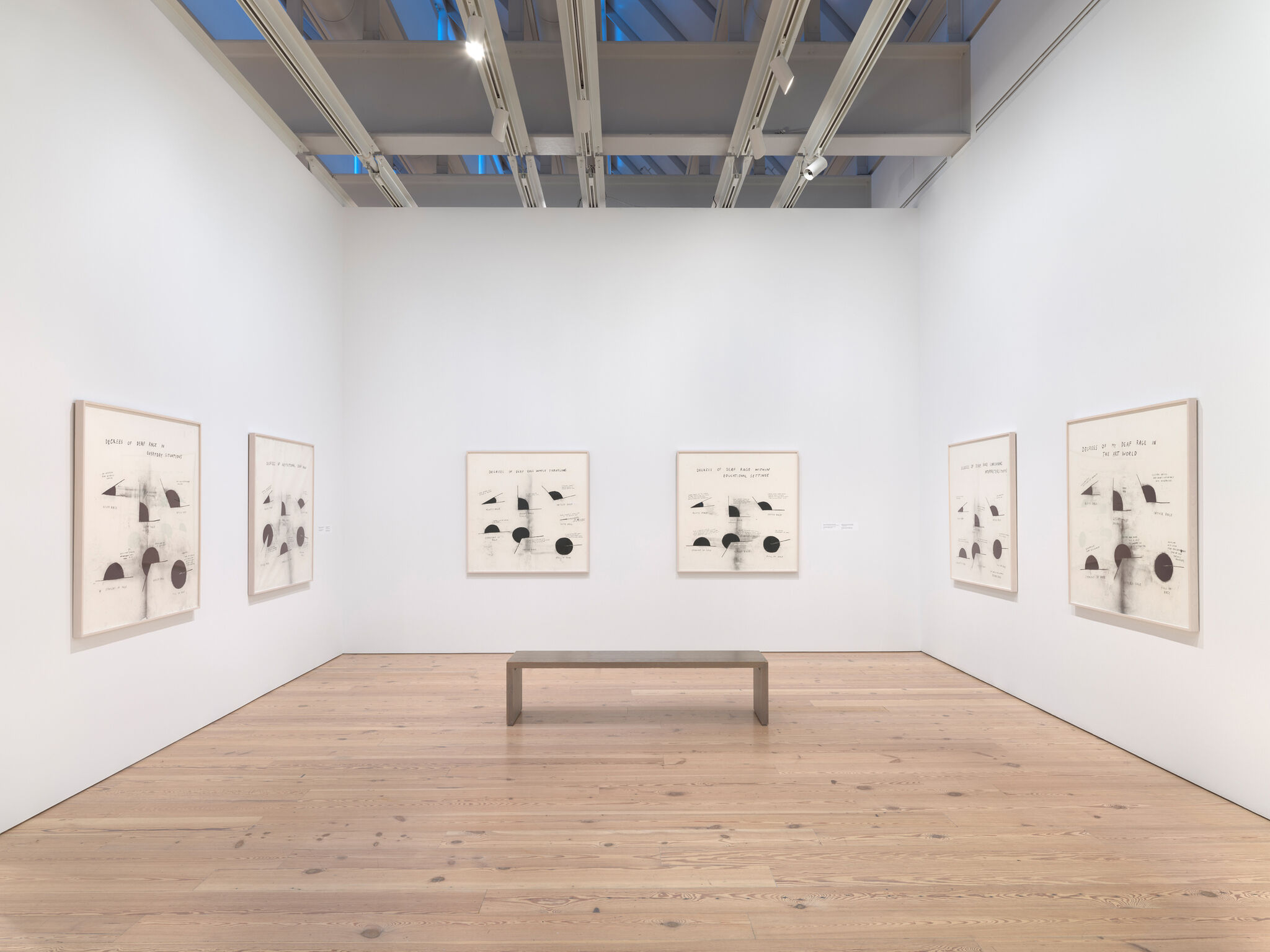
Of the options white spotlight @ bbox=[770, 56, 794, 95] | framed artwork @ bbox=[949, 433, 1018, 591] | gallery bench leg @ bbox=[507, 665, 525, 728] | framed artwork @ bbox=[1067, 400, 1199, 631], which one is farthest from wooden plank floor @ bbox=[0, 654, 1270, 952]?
white spotlight @ bbox=[770, 56, 794, 95]

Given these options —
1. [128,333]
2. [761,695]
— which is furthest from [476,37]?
[761,695]

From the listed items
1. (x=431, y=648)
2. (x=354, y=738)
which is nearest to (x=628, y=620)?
(x=431, y=648)

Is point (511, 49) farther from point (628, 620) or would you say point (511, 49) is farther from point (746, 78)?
point (628, 620)

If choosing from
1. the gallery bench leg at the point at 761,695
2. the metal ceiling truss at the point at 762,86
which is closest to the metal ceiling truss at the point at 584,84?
the metal ceiling truss at the point at 762,86

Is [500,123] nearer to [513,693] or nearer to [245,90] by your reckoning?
[245,90]

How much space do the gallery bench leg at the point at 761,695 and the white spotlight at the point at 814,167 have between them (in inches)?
171

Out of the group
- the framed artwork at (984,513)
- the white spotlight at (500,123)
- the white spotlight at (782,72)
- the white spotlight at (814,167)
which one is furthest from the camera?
the white spotlight at (814,167)

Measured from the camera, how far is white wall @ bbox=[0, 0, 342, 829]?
11.5ft

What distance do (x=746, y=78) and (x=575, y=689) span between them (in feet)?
17.6

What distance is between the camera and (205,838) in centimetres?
334

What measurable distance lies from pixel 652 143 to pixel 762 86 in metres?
1.12

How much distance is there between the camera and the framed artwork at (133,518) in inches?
152

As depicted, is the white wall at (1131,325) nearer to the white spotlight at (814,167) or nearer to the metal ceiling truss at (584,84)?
the white spotlight at (814,167)

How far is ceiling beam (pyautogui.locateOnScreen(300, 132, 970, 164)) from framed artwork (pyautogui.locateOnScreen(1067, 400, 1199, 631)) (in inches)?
120
